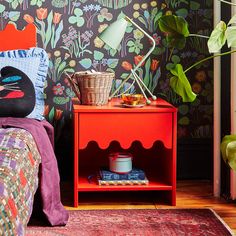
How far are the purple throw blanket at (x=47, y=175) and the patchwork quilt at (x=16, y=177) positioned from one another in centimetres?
7

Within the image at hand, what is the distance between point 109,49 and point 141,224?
1252 millimetres

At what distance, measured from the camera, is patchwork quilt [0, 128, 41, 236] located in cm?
160

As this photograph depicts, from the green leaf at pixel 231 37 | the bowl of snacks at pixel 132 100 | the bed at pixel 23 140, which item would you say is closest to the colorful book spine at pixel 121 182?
the bed at pixel 23 140

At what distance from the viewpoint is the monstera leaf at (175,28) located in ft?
8.96

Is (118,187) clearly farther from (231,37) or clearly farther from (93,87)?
(231,37)

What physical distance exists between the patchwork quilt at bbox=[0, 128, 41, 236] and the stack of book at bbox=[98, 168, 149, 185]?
54 centimetres

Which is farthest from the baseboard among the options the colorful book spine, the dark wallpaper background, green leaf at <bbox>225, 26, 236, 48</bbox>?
green leaf at <bbox>225, 26, 236, 48</bbox>

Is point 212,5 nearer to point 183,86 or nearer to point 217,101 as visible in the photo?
point 217,101

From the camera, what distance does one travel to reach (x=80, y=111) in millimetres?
2812

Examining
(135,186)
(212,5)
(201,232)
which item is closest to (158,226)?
(201,232)

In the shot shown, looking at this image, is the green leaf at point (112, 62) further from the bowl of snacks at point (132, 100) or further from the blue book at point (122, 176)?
the blue book at point (122, 176)

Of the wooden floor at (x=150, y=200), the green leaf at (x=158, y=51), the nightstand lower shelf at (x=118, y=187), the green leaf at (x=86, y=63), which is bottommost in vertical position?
the wooden floor at (x=150, y=200)

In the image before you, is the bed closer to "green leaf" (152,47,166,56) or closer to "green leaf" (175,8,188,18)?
"green leaf" (152,47,166,56)

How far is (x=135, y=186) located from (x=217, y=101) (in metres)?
0.70
